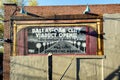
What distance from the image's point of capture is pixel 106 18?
2277 centimetres

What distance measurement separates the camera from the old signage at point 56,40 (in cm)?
2291

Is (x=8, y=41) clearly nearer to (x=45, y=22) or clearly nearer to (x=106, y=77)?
(x=45, y=22)

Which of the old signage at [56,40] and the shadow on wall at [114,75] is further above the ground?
the old signage at [56,40]

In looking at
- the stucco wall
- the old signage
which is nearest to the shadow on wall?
the stucco wall

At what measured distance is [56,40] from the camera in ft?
75.7

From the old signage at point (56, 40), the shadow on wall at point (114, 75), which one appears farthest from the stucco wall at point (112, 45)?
the old signage at point (56, 40)

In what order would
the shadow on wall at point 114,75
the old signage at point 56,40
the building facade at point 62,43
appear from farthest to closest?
the old signage at point 56,40, the building facade at point 62,43, the shadow on wall at point 114,75

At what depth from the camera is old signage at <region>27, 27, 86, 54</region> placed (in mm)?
22906

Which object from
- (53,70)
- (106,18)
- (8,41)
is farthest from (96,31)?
(8,41)

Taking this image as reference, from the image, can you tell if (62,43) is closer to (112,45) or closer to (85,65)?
(85,65)

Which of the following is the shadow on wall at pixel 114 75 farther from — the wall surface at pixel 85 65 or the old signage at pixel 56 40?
the old signage at pixel 56 40

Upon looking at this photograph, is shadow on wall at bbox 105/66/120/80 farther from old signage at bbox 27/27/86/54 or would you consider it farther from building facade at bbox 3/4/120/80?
old signage at bbox 27/27/86/54

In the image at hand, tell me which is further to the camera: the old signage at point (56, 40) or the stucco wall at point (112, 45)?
the old signage at point (56, 40)

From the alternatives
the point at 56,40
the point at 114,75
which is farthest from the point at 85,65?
the point at 56,40
